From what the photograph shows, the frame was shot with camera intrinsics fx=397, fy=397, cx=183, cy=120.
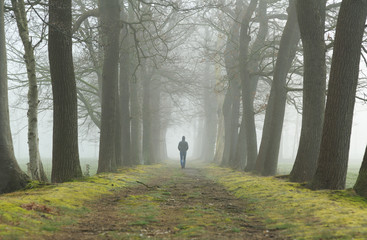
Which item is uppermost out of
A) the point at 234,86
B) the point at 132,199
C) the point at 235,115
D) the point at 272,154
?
the point at 234,86

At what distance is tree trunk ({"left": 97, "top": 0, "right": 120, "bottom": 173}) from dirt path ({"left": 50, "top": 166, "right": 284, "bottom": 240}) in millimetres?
6138

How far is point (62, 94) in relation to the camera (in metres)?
10.7

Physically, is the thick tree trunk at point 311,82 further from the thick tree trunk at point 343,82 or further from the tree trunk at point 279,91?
the tree trunk at point 279,91

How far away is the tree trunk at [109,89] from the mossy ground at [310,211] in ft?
22.7

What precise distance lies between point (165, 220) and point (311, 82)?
7108 mm

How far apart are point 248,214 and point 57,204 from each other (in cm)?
364

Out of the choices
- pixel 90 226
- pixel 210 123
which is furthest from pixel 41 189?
pixel 210 123

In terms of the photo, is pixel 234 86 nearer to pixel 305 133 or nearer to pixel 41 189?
pixel 305 133

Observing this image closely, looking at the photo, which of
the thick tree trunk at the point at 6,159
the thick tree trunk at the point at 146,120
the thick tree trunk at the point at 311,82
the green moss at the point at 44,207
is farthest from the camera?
the thick tree trunk at the point at 146,120

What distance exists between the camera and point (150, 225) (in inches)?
249

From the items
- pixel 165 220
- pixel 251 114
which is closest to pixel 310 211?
pixel 165 220

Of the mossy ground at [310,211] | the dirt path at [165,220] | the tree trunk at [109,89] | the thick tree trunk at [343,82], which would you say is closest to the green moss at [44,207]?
the dirt path at [165,220]

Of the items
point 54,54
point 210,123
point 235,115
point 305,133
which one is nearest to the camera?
point 54,54

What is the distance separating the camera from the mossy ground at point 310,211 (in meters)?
5.43
